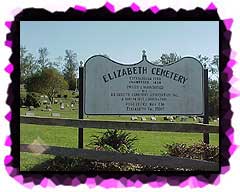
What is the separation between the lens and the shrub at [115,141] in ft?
11.6

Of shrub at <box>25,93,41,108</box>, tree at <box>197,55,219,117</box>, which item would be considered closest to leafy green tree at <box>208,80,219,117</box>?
tree at <box>197,55,219,117</box>

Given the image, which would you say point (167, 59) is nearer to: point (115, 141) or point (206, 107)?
point (206, 107)

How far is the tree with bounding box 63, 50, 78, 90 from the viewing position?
3.38 metres

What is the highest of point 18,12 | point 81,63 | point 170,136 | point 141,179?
point 18,12

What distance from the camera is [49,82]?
11.4 ft

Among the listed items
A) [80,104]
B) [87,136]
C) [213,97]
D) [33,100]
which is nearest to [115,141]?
[87,136]

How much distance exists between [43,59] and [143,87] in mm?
737

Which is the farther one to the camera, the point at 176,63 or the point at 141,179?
the point at 176,63

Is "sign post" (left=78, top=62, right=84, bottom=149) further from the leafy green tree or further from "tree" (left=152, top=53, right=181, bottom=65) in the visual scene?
the leafy green tree

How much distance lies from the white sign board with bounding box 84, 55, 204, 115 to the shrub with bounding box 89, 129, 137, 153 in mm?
177

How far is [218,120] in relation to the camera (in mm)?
3322

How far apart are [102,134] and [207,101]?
2.66 feet

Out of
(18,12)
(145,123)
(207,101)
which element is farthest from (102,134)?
(18,12)

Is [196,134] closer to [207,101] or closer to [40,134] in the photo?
[207,101]
